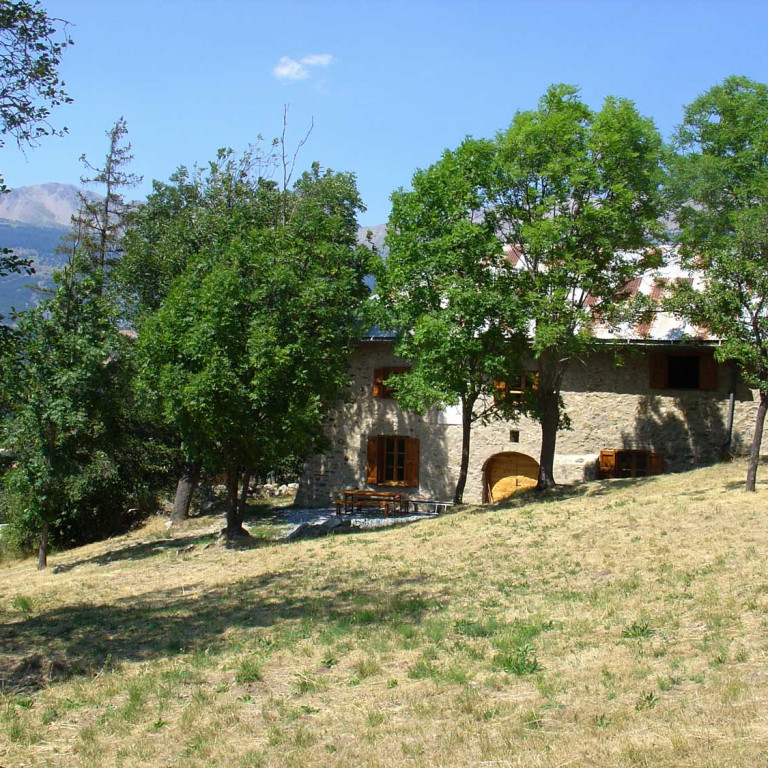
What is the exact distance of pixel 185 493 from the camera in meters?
24.3

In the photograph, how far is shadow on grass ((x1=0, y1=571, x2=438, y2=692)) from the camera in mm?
8188


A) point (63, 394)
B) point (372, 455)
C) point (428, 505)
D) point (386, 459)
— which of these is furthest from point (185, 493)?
point (428, 505)

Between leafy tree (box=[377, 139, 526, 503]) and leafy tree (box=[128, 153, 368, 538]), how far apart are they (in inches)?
54.4

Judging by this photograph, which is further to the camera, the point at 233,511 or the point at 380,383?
the point at 380,383

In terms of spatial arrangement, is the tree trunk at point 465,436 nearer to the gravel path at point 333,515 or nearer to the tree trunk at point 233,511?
the gravel path at point 333,515

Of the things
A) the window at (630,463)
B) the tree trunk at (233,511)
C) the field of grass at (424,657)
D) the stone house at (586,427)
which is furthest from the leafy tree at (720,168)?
the tree trunk at (233,511)

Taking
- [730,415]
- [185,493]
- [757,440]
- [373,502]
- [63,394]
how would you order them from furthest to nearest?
[185,493] < [373,502] < [730,415] < [63,394] < [757,440]

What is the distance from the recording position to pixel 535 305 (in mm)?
18172

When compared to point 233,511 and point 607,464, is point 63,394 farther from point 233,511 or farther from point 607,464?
point 607,464

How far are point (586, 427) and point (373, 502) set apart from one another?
6.35m

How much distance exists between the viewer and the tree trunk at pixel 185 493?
24.0 m

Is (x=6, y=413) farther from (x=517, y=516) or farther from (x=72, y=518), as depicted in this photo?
(x=517, y=516)

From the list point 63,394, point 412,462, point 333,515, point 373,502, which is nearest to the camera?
point 63,394

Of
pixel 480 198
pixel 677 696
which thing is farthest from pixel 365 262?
pixel 677 696
